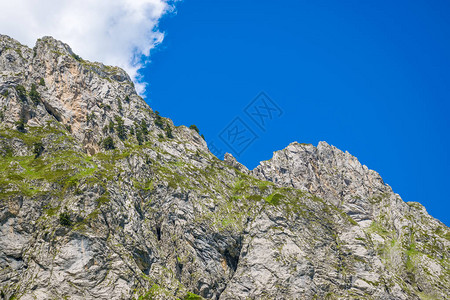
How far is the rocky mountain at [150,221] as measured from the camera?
91188mm

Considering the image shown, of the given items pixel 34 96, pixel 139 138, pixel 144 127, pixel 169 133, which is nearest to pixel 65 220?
pixel 139 138

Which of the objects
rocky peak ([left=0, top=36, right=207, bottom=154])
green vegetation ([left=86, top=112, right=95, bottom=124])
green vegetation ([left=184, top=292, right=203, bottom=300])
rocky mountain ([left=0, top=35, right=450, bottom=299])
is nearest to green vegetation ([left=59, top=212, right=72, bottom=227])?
rocky mountain ([left=0, top=35, right=450, bottom=299])

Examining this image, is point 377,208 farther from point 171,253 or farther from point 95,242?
point 95,242

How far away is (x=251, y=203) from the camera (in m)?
137

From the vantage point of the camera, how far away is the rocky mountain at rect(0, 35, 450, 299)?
91188 millimetres

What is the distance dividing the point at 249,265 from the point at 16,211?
6525 cm

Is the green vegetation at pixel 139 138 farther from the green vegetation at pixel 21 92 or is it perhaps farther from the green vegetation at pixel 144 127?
the green vegetation at pixel 21 92

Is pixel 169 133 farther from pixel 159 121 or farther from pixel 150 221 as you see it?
pixel 150 221

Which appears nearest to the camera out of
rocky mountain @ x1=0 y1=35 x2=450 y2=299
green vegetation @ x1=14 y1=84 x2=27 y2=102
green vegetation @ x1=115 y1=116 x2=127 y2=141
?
rocky mountain @ x1=0 y1=35 x2=450 y2=299

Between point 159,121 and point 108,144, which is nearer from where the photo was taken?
point 108,144

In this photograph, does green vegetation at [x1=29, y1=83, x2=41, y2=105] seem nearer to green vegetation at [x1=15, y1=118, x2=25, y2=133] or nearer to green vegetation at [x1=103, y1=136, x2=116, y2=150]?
green vegetation at [x1=15, y1=118, x2=25, y2=133]

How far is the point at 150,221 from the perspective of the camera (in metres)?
115

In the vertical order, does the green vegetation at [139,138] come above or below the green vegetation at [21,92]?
above

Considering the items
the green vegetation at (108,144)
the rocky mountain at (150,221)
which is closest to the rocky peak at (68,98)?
the rocky mountain at (150,221)
